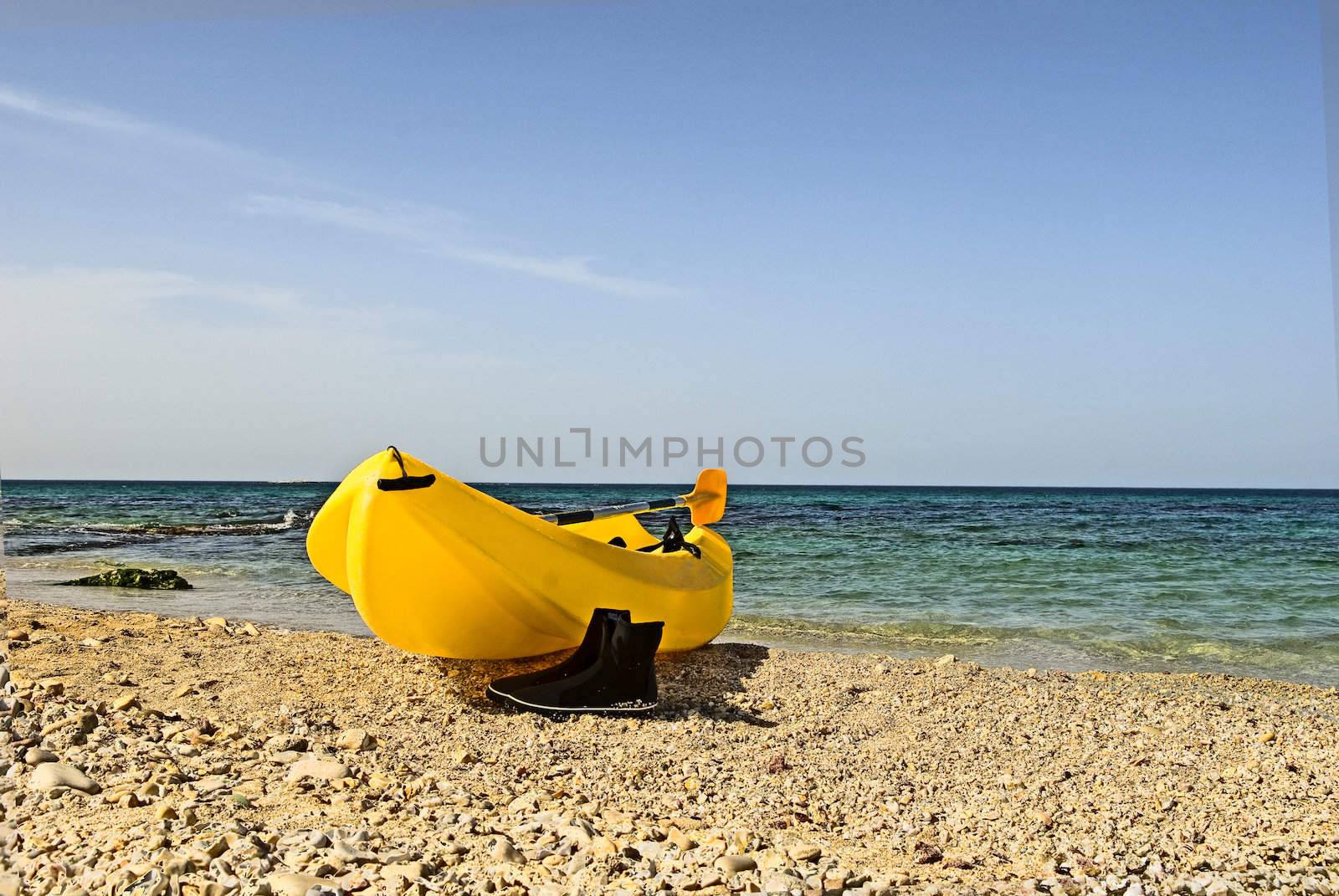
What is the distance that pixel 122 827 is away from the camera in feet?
7.77

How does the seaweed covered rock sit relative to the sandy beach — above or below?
below

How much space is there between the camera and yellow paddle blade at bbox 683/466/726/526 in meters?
6.55

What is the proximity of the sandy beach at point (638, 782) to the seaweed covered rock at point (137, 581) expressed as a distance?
437 cm

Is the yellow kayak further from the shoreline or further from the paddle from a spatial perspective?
the shoreline

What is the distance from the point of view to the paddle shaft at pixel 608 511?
4.83 metres

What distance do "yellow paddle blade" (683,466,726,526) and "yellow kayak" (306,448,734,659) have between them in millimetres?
1628

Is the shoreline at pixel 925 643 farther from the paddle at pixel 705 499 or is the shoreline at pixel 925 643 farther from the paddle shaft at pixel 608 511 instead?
the paddle shaft at pixel 608 511

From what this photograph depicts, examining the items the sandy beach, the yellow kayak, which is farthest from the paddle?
the sandy beach

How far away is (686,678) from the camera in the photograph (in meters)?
4.87

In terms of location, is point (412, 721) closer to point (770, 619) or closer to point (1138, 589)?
point (770, 619)

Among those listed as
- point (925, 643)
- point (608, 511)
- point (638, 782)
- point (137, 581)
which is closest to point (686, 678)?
point (608, 511)

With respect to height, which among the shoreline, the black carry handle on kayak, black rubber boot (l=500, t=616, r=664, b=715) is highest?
the black carry handle on kayak

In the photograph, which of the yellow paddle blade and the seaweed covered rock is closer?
the yellow paddle blade

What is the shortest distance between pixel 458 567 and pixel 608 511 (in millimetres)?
1559
